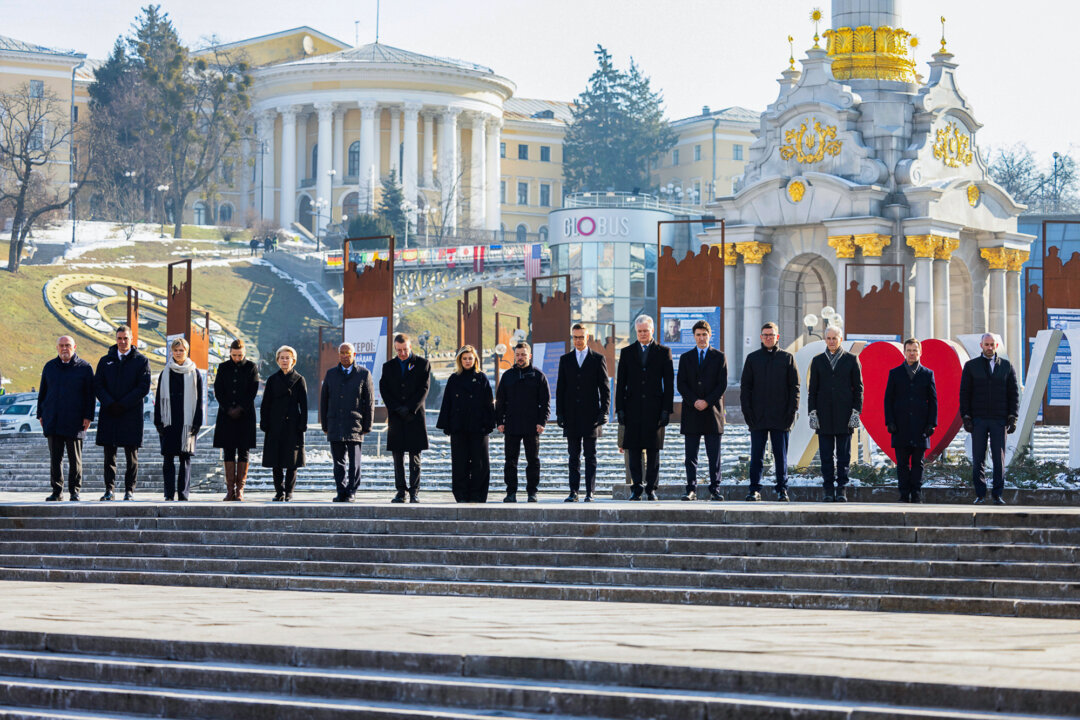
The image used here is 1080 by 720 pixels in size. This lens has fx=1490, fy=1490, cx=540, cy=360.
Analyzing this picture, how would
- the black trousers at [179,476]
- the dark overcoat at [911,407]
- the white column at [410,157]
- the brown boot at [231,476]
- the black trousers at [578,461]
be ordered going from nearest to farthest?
the dark overcoat at [911,407]
the black trousers at [578,461]
the brown boot at [231,476]
the black trousers at [179,476]
the white column at [410,157]

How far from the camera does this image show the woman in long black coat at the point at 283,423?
49.8ft

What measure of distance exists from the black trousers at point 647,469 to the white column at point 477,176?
3229 inches

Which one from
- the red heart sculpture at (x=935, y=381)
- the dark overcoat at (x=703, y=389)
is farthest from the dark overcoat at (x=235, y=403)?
the red heart sculpture at (x=935, y=381)

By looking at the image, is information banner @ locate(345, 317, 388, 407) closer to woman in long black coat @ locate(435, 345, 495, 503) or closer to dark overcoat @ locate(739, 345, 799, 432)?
woman in long black coat @ locate(435, 345, 495, 503)

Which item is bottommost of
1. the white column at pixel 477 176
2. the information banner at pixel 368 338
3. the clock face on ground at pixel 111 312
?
the information banner at pixel 368 338

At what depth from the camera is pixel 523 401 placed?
47.1ft

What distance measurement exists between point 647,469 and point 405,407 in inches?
96.2

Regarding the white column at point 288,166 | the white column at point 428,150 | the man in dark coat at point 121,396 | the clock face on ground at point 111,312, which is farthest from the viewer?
the white column at point 428,150

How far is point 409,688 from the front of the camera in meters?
7.60

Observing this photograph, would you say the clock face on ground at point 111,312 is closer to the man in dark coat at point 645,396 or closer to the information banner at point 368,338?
the information banner at point 368,338

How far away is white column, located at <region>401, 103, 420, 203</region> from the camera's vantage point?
93438 millimetres

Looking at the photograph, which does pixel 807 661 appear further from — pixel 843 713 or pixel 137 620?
pixel 137 620

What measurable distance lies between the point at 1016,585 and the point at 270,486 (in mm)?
13636

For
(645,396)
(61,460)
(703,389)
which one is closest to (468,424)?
(645,396)
